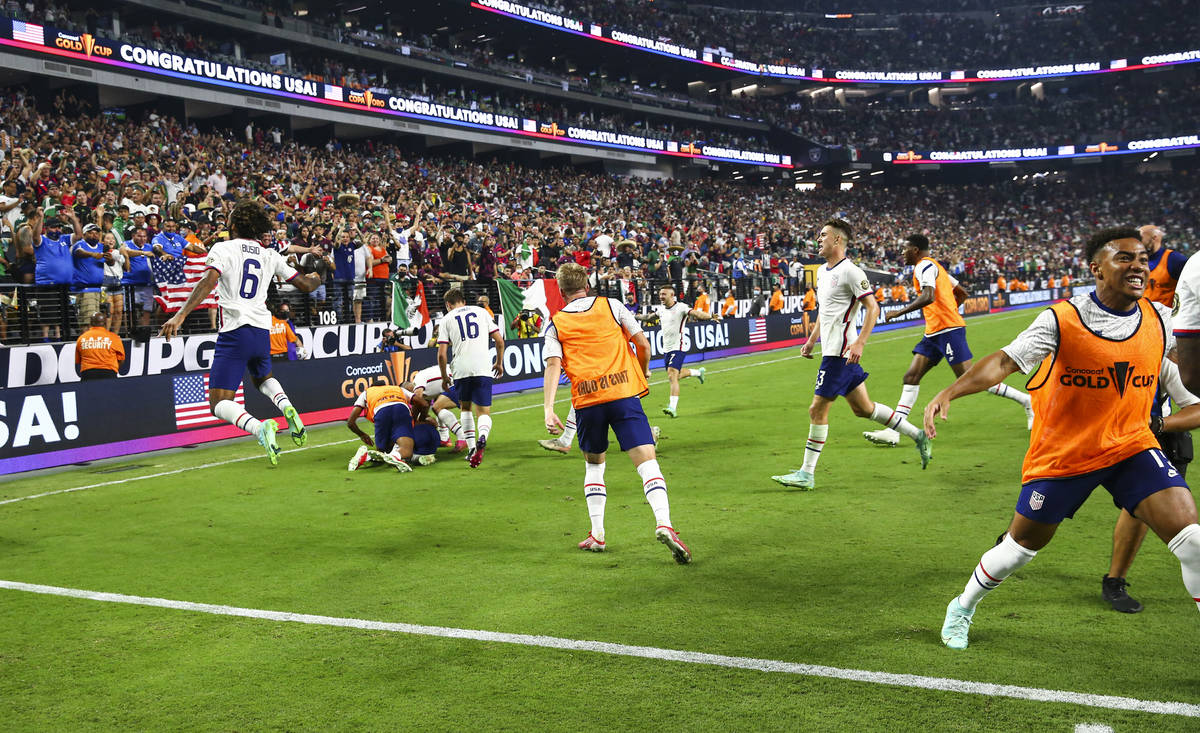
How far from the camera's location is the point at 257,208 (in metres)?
8.28

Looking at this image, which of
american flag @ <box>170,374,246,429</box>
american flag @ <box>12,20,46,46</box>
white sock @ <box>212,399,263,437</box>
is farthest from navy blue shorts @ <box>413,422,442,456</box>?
american flag @ <box>12,20,46,46</box>

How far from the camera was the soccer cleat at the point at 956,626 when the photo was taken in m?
4.63

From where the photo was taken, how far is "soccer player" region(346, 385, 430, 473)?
11.1m

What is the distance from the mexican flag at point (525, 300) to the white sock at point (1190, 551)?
18.7 meters

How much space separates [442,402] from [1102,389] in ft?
30.2

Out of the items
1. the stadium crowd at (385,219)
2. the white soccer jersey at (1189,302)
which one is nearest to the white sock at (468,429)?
the stadium crowd at (385,219)

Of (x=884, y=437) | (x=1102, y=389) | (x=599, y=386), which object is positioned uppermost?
(x=1102, y=389)

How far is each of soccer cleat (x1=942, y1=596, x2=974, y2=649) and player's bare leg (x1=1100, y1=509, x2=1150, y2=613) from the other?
116 centimetres

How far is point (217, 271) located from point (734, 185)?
5664 centimetres

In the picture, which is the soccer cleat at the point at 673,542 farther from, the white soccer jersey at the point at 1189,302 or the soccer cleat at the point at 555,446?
the soccer cleat at the point at 555,446

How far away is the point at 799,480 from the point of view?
911 centimetres

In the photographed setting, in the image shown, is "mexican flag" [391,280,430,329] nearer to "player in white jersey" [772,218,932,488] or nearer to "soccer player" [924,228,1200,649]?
"player in white jersey" [772,218,932,488]

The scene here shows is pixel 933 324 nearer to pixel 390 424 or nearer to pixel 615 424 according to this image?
pixel 615 424

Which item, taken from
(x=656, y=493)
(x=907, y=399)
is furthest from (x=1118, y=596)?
(x=907, y=399)
